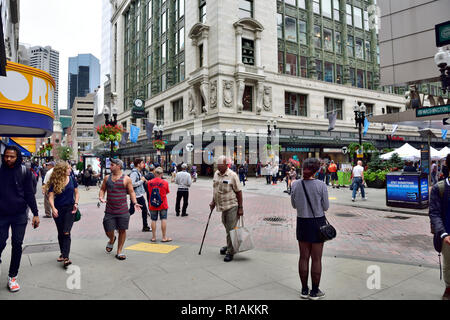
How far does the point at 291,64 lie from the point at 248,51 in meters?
7.09

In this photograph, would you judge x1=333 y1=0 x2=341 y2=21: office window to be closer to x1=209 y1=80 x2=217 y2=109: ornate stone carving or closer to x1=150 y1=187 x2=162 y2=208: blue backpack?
x1=209 y1=80 x2=217 y2=109: ornate stone carving

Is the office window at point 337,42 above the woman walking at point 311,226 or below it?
above

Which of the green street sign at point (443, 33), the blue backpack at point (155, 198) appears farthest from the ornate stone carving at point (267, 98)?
the blue backpack at point (155, 198)

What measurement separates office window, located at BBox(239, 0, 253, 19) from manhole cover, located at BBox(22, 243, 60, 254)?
3511 cm

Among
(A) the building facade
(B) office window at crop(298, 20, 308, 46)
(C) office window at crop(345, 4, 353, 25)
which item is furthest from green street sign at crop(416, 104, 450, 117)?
(C) office window at crop(345, 4, 353, 25)

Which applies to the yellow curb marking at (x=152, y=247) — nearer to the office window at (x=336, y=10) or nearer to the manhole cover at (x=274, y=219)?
the manhole cover at (x=274, y=219)

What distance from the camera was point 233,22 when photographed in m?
34.7

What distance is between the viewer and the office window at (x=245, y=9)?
117ft

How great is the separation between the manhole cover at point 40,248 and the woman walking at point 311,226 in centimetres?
533

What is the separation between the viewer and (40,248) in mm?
6516

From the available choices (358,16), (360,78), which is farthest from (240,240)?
(358,16)

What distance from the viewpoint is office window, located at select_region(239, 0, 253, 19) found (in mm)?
35656
